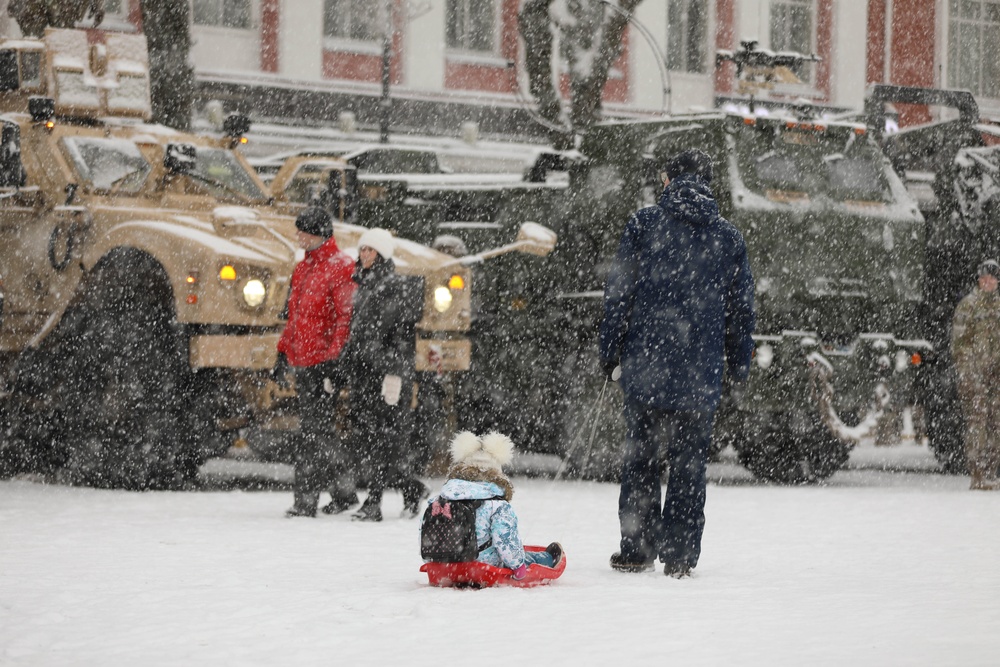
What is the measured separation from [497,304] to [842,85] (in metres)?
20.3

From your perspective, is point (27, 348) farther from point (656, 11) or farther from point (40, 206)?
point (656, 11)

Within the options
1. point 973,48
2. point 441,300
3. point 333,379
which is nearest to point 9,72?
point 441,300

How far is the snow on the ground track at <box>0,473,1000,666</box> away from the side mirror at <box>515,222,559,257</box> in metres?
2.33

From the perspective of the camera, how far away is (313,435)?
11602mm

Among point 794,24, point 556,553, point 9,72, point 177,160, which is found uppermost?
point 794,24

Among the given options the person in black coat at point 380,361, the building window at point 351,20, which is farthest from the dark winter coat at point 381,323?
the building window at point 351,20

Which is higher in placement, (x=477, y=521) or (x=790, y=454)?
(x=477, y=521)

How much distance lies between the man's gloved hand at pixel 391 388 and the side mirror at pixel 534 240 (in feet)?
8.89

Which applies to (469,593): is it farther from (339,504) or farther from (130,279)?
(130,279)

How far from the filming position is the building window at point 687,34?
107ft

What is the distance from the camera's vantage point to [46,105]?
1374 centimetres

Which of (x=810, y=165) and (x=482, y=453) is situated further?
(x=810, y=165)

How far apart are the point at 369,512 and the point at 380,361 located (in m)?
0.89

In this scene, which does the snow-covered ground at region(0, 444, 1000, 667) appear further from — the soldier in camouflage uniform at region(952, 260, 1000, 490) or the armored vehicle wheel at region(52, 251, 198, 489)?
the soldier in camouflage uniform at region(952, 260, 1000, 490)
